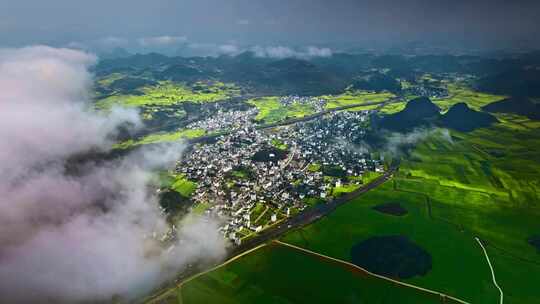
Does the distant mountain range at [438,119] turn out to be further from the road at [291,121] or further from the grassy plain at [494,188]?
the road at [291,121]

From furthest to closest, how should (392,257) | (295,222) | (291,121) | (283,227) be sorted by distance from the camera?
(291,121) → (295,222) → (283,227) → (392,257)

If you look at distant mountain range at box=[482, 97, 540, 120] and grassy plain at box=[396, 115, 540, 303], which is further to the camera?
distant mountain range at box=[482, 97, 540, 120]

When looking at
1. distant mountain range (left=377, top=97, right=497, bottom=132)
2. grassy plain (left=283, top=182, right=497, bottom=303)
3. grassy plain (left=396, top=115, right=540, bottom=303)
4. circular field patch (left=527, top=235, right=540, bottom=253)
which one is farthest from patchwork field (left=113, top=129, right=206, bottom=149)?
circular field patch (left=527, top=235, right=540, bottom=253)

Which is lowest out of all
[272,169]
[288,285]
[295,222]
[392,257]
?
[392,257]

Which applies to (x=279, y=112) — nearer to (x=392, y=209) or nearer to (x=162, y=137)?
(x=162, y=137)

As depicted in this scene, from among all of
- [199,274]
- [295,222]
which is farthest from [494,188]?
[199,274]

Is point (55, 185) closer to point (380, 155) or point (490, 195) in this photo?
point (380, 155)

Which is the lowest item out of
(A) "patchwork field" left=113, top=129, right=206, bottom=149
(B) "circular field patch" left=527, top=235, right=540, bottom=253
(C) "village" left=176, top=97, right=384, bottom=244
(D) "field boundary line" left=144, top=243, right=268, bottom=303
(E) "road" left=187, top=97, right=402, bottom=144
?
(B) "circular field patch" left=527, top=235, right=540, bottom=253

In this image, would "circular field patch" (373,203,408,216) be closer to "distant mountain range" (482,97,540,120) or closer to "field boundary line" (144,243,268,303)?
"field boundary line" (144,243,268,303)

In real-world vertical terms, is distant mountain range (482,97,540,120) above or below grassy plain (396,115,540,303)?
above
